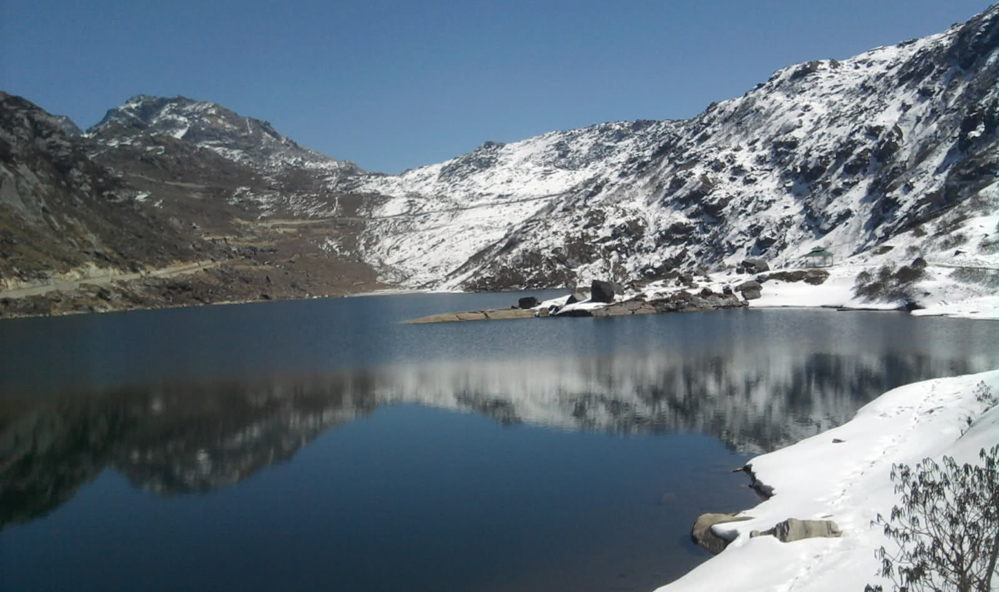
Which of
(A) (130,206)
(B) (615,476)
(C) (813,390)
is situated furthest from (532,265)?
(B) (615,476)

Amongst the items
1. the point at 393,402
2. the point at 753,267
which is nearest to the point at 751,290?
the point at 753,267

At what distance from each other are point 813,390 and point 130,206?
15161cm

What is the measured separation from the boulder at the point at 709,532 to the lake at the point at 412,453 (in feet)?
1.18

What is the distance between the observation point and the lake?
626 inches

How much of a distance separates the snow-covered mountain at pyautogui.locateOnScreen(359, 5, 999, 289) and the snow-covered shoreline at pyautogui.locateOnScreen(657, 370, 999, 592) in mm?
59967

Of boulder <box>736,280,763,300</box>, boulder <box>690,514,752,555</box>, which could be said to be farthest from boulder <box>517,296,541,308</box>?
boulder <box>690,514,752,555</box>

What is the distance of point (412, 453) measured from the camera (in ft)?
81.8

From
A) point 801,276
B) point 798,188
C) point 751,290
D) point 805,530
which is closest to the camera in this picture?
point 805,530

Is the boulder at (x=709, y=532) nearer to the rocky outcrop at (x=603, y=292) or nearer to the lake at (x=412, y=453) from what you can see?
the lake at (x=412, y=453)

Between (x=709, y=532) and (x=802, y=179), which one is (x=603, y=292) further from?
(x=709, y=532)

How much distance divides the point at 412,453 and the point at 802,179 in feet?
398

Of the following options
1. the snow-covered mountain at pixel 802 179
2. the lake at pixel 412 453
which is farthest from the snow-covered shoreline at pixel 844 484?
the snow-covered mountain at pixel 802 179

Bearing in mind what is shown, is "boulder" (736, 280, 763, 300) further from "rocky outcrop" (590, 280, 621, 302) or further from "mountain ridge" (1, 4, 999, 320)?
"rocky outcrop" (590, 280, 621, 302)

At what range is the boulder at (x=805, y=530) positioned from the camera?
43.9 ft
